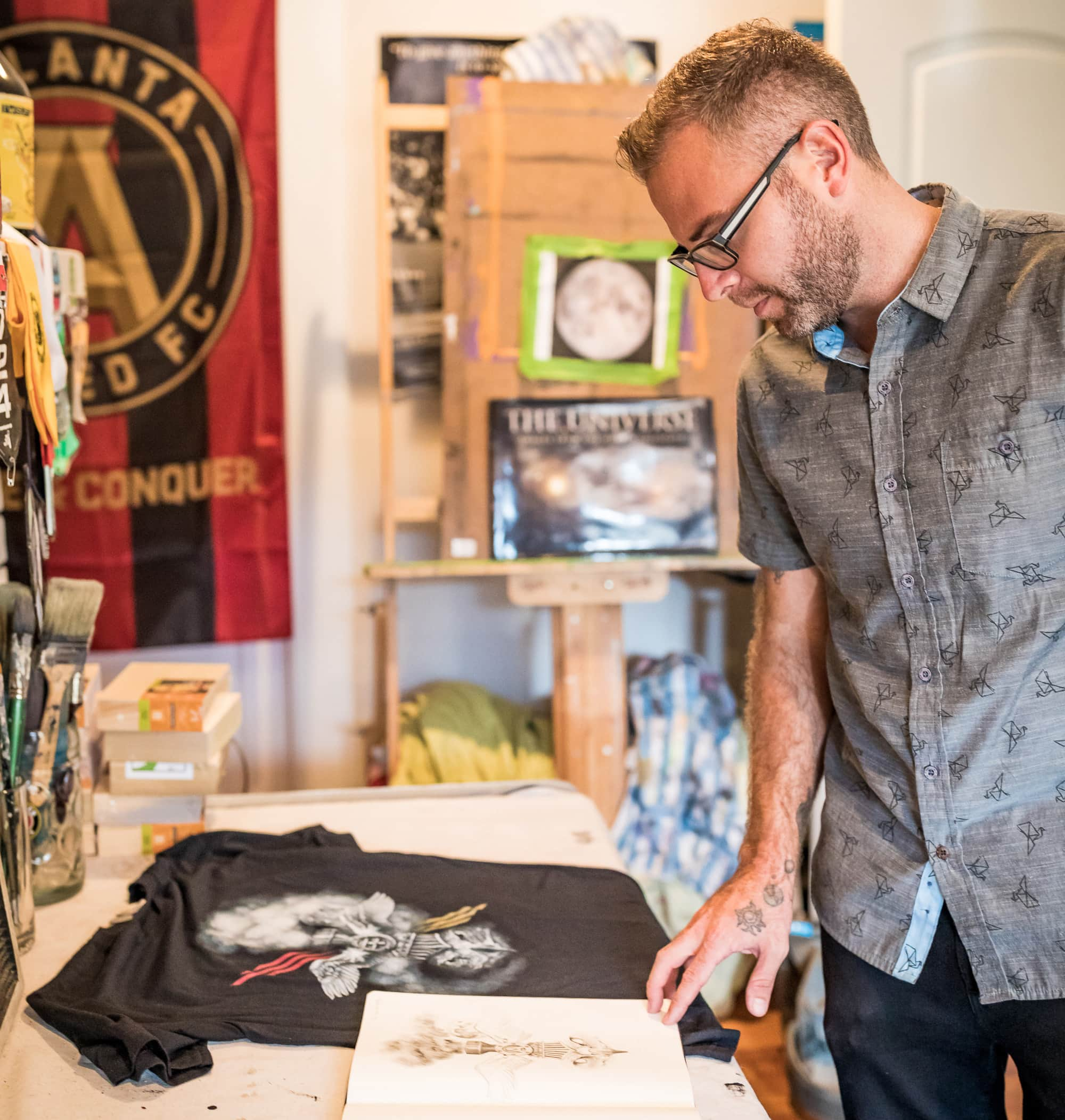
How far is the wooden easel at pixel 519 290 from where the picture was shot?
7.35ft

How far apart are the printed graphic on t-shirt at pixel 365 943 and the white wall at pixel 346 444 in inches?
57.6

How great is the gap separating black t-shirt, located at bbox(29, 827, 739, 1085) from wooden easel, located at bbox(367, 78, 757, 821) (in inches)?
37.5

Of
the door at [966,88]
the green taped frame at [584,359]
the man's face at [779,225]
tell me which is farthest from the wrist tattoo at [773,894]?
the door at [966,88]

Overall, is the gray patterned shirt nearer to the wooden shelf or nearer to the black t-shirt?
the black t-shirt

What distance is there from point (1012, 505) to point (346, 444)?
187 centimetres

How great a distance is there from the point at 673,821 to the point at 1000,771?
1.37 meters

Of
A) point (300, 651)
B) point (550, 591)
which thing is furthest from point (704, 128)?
point (300, 651)

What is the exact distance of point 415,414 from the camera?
2.58 metres

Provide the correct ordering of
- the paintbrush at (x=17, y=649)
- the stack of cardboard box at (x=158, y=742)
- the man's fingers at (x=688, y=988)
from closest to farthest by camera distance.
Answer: the man's fingers at (x=688, y=988) → the paintbrush at (x=17, y=649) → the stack of cardboard box at (x=158, y=742)

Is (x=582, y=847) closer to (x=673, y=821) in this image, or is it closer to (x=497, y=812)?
(x=497, y=812)

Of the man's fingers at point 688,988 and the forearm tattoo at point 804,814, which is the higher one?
the forearm tattoo at point 804,814

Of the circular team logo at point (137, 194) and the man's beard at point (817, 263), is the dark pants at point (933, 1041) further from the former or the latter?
the circular team logo at point (137, 194)

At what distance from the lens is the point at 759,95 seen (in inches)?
39.6

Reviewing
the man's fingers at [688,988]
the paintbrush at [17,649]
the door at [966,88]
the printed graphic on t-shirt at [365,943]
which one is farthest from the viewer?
the door at [966,88]
